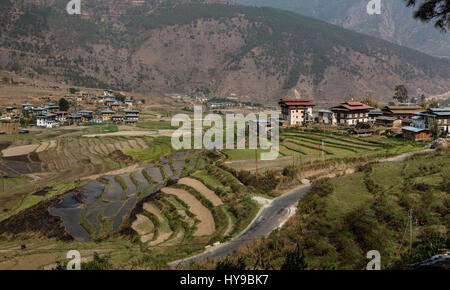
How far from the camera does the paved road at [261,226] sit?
19267mm

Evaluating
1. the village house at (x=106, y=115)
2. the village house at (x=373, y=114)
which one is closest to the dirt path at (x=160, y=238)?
the village house at (x=373, y=114)

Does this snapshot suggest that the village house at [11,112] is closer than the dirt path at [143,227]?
No

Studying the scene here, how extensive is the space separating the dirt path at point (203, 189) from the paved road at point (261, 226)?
591 cm

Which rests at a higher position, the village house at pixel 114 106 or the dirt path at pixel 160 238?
the village house at pixel 114 106

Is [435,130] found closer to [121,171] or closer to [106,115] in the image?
[121,171]

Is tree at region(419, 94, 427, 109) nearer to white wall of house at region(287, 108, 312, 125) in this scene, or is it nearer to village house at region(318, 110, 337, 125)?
village house at region(318, 110, 337, 125)

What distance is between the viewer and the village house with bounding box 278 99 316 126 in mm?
73625

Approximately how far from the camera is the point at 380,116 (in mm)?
68562

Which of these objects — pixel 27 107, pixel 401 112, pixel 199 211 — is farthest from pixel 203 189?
pixel 27 107

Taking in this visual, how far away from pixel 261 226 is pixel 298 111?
178 ft

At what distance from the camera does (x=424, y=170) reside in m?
28.1

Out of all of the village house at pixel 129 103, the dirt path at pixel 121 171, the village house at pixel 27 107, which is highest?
the village house at pixel 129 103

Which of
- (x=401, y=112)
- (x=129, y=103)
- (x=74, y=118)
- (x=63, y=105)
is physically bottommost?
(x=74, y=118)

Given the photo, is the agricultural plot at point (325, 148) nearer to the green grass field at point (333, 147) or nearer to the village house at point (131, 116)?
the green grass field at point (333, 147)
